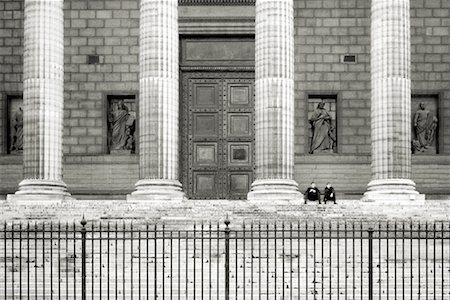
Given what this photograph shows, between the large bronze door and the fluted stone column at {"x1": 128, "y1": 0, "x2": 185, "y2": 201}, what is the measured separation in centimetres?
657

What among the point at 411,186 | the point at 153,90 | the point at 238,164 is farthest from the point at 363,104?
the point at 153,90

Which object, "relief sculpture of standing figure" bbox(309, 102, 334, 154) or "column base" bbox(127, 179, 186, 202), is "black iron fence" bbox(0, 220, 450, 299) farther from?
"relief sculpture of standing figure" bbox(309, 102, 334, 154)

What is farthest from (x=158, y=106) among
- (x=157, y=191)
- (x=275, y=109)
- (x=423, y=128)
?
(x=423, y=128)

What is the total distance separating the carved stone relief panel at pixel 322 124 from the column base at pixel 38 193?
37.1 feet

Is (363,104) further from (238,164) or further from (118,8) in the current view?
(118,8)

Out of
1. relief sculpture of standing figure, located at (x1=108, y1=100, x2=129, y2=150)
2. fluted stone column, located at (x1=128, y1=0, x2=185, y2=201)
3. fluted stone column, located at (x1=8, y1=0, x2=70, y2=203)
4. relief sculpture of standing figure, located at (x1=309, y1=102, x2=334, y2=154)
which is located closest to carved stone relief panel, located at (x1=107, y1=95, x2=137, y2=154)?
relief sculpture of standing figure, located at (x1=108, y1=100, x2=129, y2=150)

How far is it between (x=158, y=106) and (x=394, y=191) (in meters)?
7.96

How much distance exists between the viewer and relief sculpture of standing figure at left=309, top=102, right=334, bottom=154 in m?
40.2

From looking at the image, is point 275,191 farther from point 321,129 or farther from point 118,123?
point 118,123

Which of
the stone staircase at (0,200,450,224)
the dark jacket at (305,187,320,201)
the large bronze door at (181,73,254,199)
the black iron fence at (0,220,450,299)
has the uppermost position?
the large bronze door at (181,73,254,199)

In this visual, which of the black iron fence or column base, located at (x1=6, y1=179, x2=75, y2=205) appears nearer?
the black iron fence

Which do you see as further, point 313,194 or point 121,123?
point 121,123

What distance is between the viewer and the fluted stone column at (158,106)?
108ft

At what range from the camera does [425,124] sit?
132 ft
